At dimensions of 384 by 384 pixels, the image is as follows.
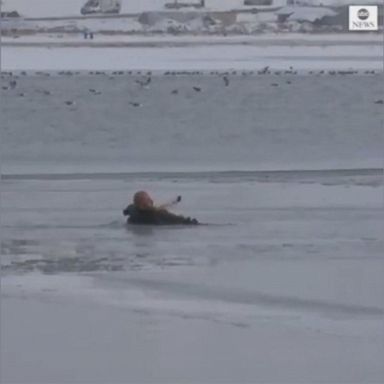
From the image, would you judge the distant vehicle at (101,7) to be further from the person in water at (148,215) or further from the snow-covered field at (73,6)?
the person in water at (148,215)

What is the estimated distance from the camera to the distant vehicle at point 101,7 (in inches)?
1069

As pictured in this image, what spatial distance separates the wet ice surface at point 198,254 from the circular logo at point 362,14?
1240 cm

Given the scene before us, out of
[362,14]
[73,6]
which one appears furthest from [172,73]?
[362,14]

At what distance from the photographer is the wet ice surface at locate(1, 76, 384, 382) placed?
6113 millimetres

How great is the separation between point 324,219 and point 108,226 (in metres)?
1.01

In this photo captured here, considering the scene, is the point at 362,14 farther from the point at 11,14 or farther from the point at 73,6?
the point at 11,14

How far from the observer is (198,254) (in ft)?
28.1

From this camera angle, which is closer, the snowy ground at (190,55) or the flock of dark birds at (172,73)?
the flock of dark birds at (172,73)

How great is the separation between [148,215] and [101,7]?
18980 millimetres

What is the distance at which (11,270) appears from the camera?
7965 mm

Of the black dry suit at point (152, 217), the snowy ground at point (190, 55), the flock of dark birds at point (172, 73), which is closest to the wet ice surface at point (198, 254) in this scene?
the black dry suit at point (152, 217)

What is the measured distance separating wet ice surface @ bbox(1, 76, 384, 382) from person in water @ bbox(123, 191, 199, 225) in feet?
0.23

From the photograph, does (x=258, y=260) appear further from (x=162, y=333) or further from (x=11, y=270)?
(x=162, y=333)

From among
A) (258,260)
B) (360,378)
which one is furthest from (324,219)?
(360,378)
